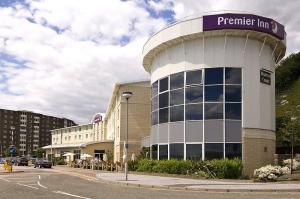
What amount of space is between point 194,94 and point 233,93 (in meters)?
2.95

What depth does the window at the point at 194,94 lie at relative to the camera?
33.8 m

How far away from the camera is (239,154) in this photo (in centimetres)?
3234

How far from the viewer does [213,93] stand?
33.3 metres

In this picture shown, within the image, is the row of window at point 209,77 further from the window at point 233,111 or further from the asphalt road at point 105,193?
the asphalt road at point 105,193

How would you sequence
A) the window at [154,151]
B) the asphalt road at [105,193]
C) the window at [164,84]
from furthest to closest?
the window at [154,151] < the window at [164,84] < the asphalt road at [105,193]

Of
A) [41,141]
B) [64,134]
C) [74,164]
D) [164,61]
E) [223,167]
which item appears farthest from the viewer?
[41,141]

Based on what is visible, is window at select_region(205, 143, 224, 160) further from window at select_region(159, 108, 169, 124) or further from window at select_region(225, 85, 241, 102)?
window at select_region(159, 108, 169, 124)

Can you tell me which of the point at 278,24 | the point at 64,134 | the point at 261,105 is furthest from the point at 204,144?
the point at 64,134

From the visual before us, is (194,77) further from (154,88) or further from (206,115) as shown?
(154,88)

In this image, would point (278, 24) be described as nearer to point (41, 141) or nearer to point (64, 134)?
point (64, 134)

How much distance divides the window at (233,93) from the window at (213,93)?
44 cm

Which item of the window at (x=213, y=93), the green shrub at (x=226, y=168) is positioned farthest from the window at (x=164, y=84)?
the green shrub at (x=226, y=168)

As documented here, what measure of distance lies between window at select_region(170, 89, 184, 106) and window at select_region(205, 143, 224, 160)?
4.18 m

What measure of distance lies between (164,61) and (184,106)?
5.06 metres
